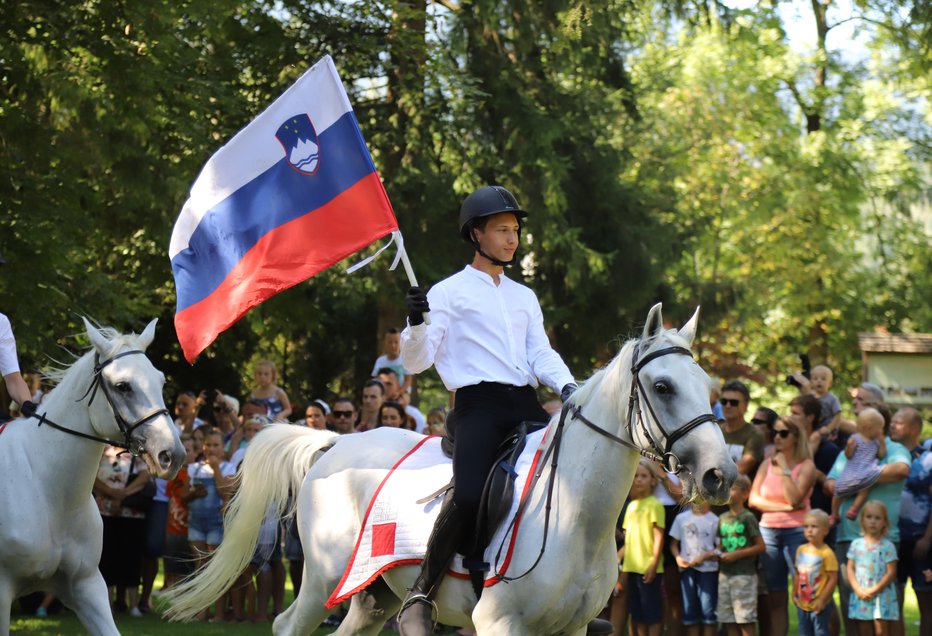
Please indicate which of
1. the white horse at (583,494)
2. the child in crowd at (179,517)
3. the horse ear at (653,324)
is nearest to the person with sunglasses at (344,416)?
the child in crowd at (179,517)

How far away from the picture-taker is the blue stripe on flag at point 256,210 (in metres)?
7.34

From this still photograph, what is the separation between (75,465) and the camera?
25.5 ft

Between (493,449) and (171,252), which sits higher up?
(171,252)

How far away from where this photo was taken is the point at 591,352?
24344 mm

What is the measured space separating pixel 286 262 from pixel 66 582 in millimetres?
2492

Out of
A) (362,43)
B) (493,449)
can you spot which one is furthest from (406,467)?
(362,43)

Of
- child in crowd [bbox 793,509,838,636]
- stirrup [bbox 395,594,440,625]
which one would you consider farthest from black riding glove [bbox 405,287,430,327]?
child in crowd [bbox 793,509,838,636]

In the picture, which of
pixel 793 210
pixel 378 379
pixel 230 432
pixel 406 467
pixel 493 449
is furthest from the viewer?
Answer: pixel 793 210

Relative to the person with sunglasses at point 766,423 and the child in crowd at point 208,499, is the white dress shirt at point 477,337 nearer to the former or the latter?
the person with sunglasses at point 766,423

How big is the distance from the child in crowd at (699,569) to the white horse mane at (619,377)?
15.9ft

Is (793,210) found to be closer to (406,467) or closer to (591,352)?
(591,352)

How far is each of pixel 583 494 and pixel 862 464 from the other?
5.44 m

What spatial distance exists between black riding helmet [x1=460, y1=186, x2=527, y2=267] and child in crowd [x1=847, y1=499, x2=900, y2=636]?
16.6 ft

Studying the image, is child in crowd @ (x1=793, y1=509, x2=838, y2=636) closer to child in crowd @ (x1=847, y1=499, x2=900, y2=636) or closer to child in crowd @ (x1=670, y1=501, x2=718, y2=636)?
child in crowd @ (x1=847, y1=499, x2=900, y2=636)
